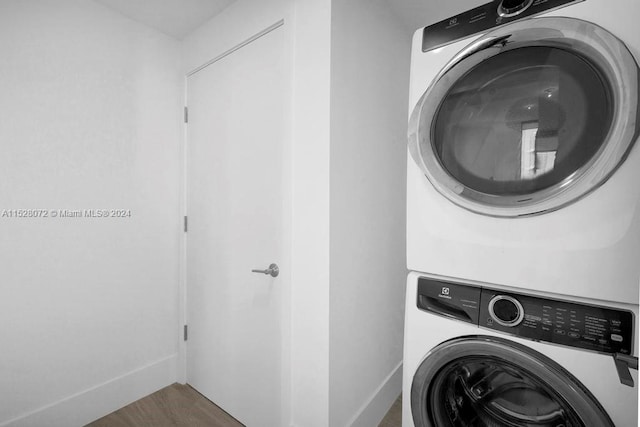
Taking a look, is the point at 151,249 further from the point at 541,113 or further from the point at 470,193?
the point at 541,113

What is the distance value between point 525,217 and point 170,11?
220cm

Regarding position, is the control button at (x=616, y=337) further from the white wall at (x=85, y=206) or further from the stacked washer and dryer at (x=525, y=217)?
the white wall at (x=85, y=206)

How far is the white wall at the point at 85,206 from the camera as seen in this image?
55.5 inches

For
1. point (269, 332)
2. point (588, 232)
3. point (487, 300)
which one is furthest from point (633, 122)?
point (269, 332)

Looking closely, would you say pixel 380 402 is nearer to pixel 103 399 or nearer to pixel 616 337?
pixel 616 337

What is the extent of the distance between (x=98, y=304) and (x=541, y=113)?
2.36 meters

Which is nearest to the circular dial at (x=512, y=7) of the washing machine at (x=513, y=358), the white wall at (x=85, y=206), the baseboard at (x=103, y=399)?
the washing machine at (x=513, y=358)

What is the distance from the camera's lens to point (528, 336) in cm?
77

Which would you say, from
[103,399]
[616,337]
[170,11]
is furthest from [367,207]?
[103,399]

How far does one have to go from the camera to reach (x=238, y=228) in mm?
1628

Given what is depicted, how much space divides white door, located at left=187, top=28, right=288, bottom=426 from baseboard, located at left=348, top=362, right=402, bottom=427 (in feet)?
1.51

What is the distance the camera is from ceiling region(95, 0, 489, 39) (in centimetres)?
162

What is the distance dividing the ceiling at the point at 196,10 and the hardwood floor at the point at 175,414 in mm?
2519

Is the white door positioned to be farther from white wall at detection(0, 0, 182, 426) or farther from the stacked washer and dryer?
the stacked washer and dryer
